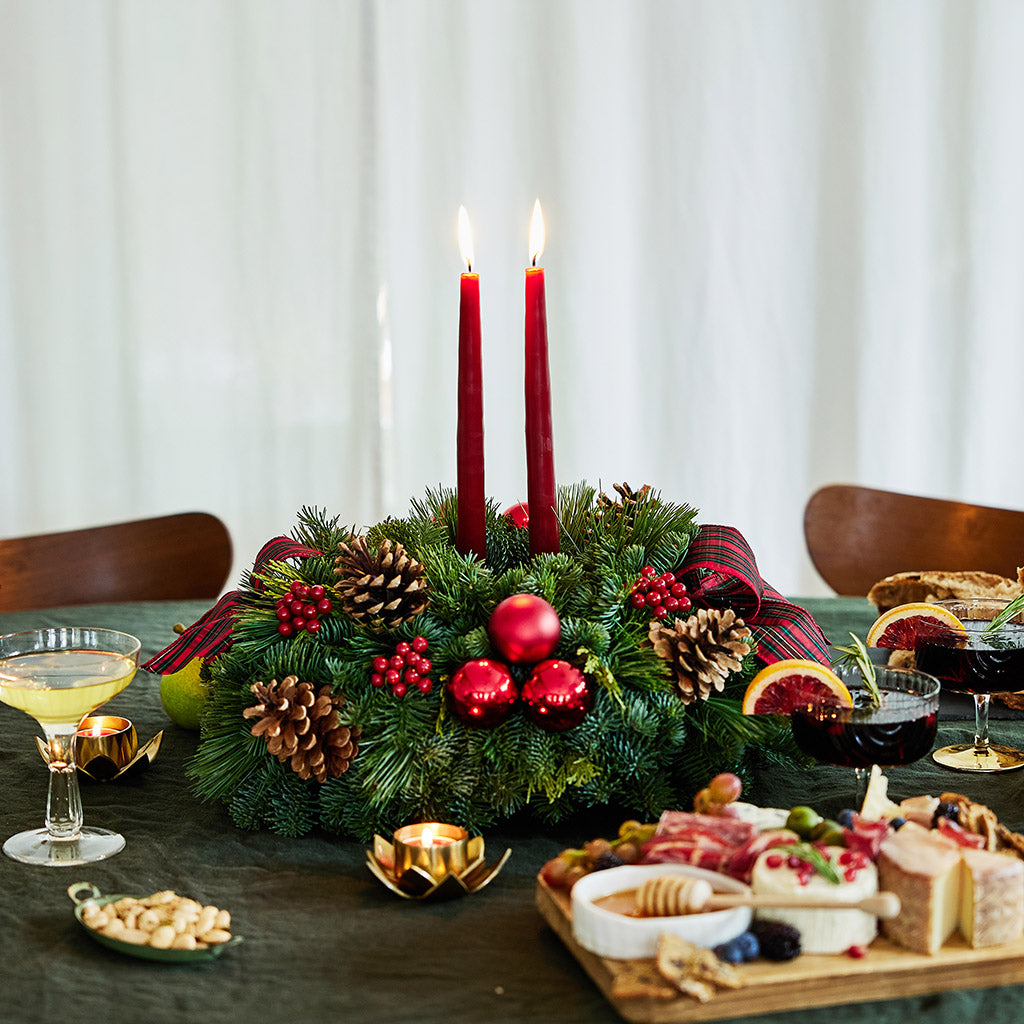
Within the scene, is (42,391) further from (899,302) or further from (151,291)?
(899,302)

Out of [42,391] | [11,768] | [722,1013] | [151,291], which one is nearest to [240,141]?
[151,291]

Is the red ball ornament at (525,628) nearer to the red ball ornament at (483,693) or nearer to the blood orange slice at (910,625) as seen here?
the red ball ornament at (483,693)

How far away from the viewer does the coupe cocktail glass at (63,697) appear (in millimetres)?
882

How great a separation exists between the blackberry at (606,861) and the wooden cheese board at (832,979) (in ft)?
0.19

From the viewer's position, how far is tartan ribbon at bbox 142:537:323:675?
41.2 inches

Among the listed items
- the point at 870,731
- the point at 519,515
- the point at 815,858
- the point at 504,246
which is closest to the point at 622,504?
the point at 519,515

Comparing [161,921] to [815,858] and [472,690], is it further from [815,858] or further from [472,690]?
[815,858]

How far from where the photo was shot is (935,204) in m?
3.12

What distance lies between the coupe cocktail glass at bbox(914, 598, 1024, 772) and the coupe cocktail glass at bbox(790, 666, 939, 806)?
0.16 meters

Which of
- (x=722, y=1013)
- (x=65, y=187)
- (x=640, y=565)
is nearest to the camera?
(x=722, y=1013)

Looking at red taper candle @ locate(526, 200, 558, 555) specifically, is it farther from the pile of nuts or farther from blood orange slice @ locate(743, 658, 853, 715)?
the pile of nuts

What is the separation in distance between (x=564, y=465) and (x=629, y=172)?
0.77m

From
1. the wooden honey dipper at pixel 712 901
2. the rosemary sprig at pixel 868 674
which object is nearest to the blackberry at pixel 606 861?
the wooden honey dipper at pixel 712 901

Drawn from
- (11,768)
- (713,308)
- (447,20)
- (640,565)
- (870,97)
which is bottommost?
(11,768)
